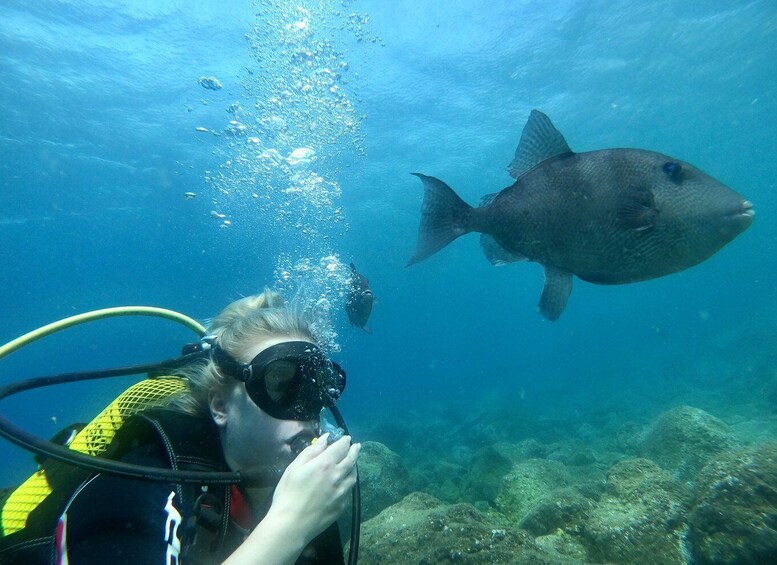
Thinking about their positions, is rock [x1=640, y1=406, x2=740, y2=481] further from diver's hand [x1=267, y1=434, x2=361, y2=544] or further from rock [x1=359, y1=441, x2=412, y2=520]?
diver's hand [x1=267, y1=434, x2=361, y2=544]

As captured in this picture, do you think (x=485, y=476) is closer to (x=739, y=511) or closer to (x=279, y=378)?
(x=739, y=511)

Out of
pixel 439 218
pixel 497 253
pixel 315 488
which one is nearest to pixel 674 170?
pixel 497 253

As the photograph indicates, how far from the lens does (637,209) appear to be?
1980 millimetres

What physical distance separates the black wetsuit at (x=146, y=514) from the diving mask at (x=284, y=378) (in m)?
0.35

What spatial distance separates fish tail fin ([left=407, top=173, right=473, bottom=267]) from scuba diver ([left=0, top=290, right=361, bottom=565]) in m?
0.90

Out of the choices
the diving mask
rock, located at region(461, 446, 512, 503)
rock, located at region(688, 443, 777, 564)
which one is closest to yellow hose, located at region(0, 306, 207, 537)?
the diving mask

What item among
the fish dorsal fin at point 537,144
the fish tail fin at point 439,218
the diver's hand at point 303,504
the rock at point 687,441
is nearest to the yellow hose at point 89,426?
the diver's hand at point 303,504

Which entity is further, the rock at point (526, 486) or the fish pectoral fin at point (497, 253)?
the rock at point (526, 486)

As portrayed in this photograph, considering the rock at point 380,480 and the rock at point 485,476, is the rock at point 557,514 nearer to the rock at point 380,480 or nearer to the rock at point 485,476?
the rock at point 485,476

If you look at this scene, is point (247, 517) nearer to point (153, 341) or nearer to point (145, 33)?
point (145, 33)

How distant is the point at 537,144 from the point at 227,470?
8.10 ft

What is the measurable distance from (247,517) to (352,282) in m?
5.42

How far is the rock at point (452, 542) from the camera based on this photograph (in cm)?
345

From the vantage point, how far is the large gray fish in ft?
6.25
